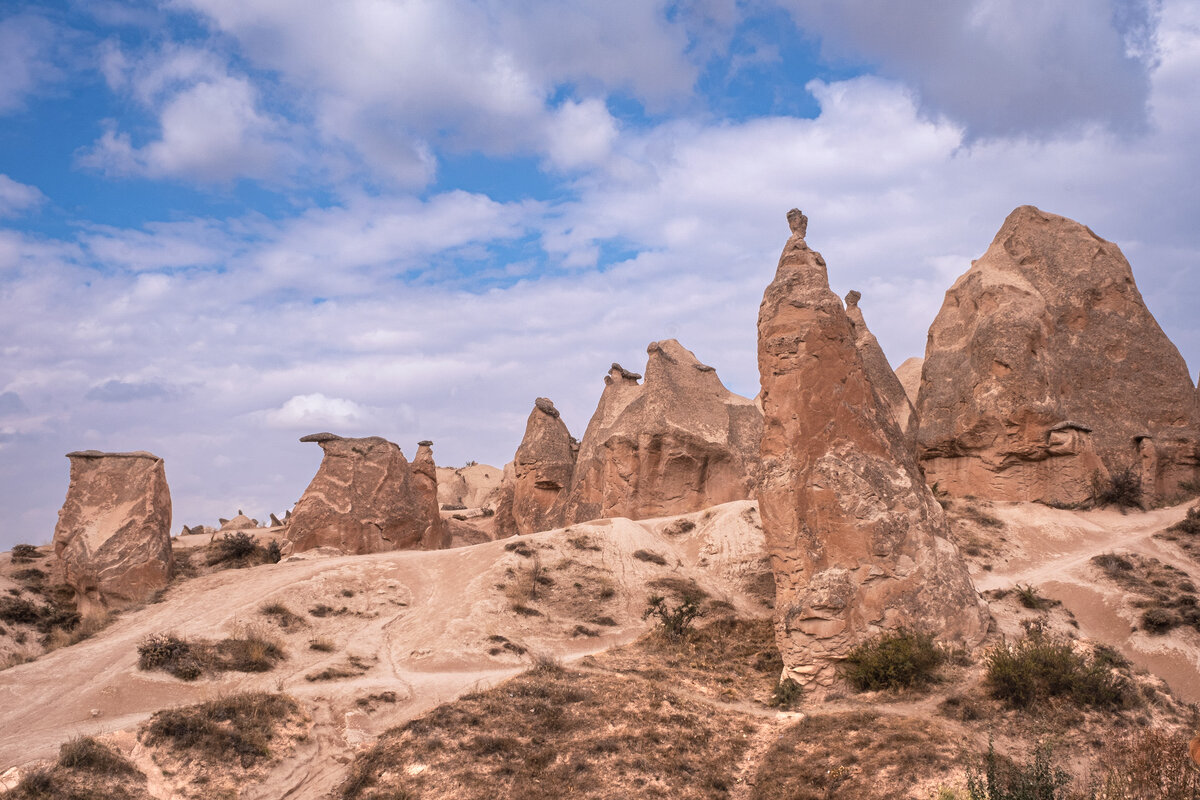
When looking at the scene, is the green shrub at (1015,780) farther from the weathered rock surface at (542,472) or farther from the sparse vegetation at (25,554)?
the sparse vegetation at (25,554)

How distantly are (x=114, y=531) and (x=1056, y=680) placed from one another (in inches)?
757

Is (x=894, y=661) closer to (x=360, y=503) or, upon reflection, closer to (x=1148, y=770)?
(x=1148, y=770)

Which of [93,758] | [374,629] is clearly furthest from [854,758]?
[374,629]

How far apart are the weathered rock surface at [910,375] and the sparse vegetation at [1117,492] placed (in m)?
13.3

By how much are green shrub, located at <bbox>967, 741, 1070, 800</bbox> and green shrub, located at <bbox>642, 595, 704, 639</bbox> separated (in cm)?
785

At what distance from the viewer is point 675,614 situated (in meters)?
16.9

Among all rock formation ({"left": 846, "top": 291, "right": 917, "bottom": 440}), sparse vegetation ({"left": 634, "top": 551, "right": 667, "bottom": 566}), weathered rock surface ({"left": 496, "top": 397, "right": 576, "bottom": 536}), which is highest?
rock formation ({"left": 846, "top": 291, "right": 917, "bottom": 440})

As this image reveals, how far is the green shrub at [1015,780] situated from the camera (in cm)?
779

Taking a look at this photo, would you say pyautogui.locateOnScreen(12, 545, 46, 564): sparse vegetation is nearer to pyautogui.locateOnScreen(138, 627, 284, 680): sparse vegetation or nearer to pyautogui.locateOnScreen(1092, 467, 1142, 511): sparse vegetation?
pyautogui.locateOnScreen(138, 627, 284, 680): sparse vegetation

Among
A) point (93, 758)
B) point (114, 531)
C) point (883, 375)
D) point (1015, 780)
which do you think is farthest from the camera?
point (883, 375)

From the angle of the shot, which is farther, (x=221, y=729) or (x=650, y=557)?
(x=650, y=557)

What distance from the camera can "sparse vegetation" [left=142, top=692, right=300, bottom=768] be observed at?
1028 centimetres

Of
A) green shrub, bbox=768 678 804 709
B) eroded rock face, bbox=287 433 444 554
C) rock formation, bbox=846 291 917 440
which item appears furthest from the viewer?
rock formation, bbox=846 291 917 440

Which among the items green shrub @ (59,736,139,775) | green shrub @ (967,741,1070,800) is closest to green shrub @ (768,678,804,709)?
green shrub @ (967,741,1070,800)
